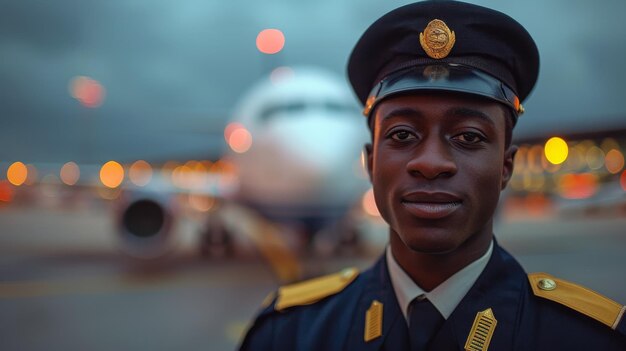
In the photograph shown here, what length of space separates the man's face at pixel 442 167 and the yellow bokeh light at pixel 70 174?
440 inches

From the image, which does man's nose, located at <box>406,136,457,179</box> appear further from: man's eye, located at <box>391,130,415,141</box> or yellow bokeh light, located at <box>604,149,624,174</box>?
yellow bokeh light, located at <box>604,149,624,174</box>

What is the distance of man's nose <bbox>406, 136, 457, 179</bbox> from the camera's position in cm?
98

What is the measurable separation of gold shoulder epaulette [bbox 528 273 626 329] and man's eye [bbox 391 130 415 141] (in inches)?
19.2

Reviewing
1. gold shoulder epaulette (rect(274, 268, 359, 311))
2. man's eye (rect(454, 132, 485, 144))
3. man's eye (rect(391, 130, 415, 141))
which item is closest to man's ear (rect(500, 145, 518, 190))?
man's eye (rect(454, 132, 485, 144))

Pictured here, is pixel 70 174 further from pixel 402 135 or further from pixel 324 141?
pixel 402 135

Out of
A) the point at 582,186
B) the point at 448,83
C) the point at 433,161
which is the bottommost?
the point at 582,186

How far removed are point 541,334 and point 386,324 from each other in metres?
0.34

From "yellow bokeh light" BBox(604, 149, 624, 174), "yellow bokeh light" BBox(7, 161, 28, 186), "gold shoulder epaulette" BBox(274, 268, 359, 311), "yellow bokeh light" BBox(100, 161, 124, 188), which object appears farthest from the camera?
"yellow bokeh light" BBox(7, 161, 28, 186)

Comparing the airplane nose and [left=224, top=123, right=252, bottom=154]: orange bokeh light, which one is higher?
[left=224, top=123, right=252, bottom=154]: orange bokeh light

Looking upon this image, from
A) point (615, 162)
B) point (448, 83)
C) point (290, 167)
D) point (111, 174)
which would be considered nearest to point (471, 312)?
point (448, 83)

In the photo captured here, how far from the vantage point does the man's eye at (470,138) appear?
1021mm

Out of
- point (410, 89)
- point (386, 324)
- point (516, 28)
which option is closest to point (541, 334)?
point (386, 324)

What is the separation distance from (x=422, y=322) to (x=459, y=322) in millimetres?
82

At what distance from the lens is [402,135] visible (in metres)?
1.07
